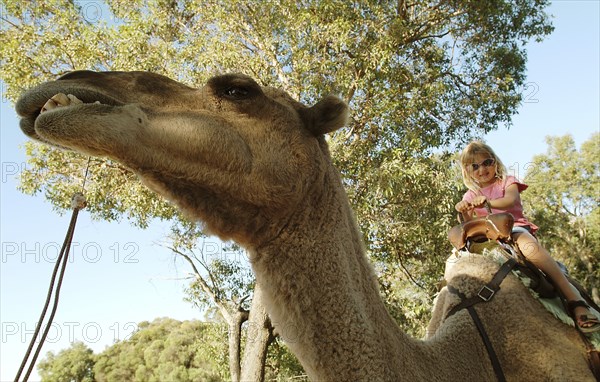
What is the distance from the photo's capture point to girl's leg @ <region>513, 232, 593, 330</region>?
350 cm

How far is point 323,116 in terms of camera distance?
292cm

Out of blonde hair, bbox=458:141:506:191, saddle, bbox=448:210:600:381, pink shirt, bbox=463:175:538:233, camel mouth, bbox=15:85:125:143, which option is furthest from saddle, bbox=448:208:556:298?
camel mouth, bbox=15:85:125:143

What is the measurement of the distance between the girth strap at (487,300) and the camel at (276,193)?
0.05m

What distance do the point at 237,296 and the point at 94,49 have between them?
6806 mm

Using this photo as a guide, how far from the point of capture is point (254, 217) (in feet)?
8.41

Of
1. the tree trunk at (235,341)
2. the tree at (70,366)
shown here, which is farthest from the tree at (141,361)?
the tree trunk at (235,341)

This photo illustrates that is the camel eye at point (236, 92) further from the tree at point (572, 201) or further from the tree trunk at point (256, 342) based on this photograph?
the tree at point (572, 201)

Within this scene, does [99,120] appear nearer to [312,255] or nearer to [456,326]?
[312,255]

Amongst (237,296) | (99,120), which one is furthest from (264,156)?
(237,296)

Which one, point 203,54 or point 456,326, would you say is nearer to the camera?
point 456,326

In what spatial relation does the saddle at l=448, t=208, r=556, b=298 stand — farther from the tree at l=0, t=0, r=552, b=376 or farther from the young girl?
the tree at l=0, t=0, r=552, b=376

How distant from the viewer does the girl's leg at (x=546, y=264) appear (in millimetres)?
3500

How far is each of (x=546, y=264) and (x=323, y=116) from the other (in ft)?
6.59

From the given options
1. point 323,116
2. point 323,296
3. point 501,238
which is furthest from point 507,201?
point 323,296
